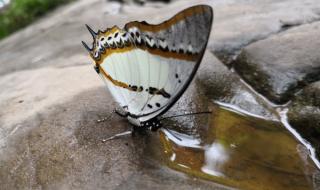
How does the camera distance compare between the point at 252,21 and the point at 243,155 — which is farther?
the point at 252,21

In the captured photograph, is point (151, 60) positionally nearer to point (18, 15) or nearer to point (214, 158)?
point (214, 158)

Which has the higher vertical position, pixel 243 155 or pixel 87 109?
pixel 87 109

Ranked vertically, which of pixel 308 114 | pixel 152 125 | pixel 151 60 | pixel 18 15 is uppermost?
pixel 151 60

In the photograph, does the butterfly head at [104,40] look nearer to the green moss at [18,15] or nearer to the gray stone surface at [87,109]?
the gray stone surface at [87,109]

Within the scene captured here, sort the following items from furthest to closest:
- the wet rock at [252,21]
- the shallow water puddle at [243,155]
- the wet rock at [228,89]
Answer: the wet rock at [252,21] → the wet rock at [228,89] → the shallow water puddle at [243,155]

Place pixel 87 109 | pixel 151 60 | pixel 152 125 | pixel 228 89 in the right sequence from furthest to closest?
pixel 228 89 → pixel 87 109 → pixel 152 125 → pixel 151 60

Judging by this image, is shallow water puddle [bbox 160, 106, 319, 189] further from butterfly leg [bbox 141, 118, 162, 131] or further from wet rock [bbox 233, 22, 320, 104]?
wet rock [bbox 233, 22, 320, 104]

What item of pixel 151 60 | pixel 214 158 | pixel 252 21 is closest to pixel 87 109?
pixel 151 60

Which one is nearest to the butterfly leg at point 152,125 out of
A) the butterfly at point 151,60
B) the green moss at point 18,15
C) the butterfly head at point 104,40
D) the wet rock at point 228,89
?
the butterfly at point 151,60
